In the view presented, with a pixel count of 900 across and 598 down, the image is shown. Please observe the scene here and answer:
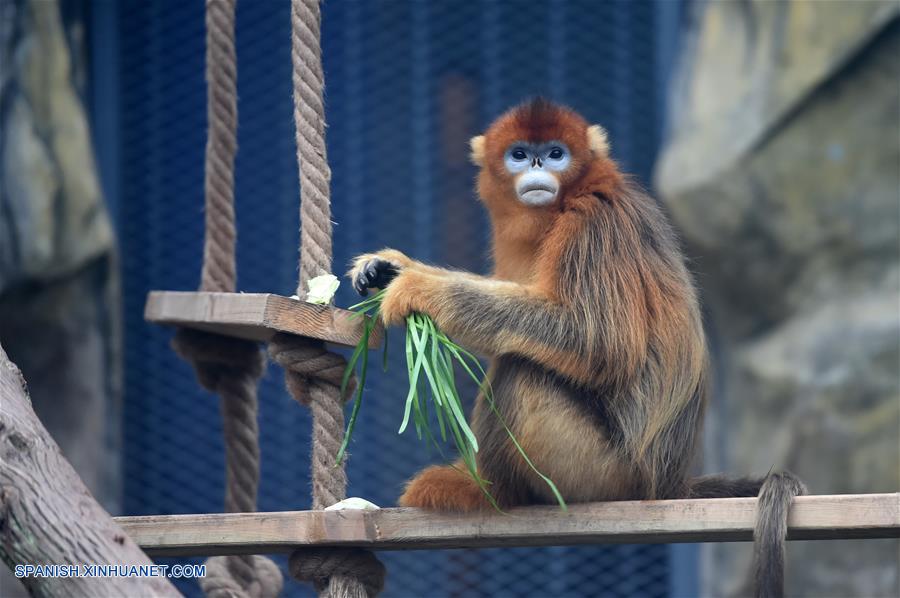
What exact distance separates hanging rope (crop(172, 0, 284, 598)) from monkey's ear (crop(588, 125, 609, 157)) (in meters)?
1.09

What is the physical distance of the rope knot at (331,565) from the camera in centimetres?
300

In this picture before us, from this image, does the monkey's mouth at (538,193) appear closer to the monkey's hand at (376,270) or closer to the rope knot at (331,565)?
the monkey's hand at (376,270)

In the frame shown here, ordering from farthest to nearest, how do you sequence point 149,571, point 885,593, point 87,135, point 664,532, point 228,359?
point 87,135
point 885,593
point 228,359
point 664,532
point 149,571

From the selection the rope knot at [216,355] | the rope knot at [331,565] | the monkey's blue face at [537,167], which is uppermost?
the monkey's blue face at [537,167]

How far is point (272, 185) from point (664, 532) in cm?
372

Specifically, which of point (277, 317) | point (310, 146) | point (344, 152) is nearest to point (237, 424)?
point (277, 317)

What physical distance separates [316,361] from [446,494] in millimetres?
468

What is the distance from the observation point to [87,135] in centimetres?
561

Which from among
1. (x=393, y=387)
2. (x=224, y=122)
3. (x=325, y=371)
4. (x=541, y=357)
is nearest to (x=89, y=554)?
(x=325, y=371)

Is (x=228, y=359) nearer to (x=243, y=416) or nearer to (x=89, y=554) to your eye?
(x=243, y=416)

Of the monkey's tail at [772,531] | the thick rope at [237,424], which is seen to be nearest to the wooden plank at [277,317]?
the thick rope at [237,424]

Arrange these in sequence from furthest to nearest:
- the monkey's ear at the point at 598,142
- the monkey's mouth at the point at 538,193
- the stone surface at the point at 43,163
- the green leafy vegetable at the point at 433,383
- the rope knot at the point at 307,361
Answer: the stone surface at the point at 43,163 → the monkey's ear at the point at 598,142 → the monkey's mouth at the point at 538,193 → the rope knot at the point at 307,361 → the green leafy vegetable at the point at 433,383

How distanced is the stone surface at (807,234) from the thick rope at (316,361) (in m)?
2.42

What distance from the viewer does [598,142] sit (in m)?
3.60
